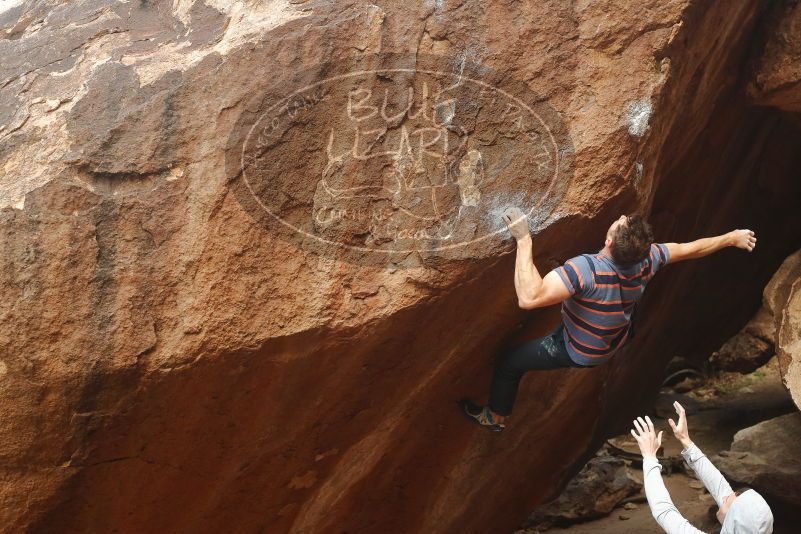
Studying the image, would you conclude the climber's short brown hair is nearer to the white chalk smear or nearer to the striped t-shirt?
the striped t-shirt

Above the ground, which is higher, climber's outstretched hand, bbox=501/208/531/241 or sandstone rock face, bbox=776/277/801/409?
climber's outstretched hand, bbox=501/208/531/241

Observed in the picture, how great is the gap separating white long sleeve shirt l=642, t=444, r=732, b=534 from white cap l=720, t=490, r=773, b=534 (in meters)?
0.13

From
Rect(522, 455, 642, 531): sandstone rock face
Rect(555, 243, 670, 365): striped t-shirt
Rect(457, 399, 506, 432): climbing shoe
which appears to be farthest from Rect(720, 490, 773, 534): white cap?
Rect(522, 455, 642, 531): sandstone rock face

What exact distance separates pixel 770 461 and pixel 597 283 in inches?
106

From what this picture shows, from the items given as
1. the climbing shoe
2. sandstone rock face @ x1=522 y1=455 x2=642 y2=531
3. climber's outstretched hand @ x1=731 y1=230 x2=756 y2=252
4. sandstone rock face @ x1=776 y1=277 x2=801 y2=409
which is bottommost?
sandstone rock face @ x1=522 y1=455 x2=642 y2=531

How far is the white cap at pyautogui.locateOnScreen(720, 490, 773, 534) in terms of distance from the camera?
2.94m

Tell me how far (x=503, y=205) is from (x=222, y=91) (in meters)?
1.14

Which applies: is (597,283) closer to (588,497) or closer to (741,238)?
(741,238)

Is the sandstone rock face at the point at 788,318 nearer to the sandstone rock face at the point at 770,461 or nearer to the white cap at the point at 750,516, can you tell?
the sandstone rock face at the point at 770,461

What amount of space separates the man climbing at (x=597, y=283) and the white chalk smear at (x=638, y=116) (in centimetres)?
35

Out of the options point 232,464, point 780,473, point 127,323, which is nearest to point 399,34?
point 127,323

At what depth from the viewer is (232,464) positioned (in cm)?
384

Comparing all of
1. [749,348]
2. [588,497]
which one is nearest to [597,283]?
[588,497]

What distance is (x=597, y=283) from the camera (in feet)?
11.5
